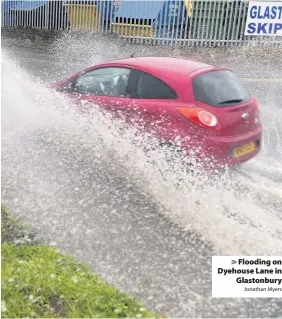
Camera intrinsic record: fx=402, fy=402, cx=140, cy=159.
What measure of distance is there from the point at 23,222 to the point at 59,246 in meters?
0.52

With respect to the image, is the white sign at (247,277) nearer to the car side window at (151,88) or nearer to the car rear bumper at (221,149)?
the car rear bumper at (221,149)

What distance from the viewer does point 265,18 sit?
413cm

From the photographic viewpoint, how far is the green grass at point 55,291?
2.88 metres

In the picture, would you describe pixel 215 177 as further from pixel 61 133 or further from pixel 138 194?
pixel 61 133

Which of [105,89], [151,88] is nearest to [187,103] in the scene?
[151,88]

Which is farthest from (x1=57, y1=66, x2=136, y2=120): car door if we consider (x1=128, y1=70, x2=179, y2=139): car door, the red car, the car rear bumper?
the car rear bumper

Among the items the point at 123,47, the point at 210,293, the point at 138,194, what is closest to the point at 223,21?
the point at 123,47

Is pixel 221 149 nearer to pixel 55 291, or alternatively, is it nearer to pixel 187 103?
pixel 187 103

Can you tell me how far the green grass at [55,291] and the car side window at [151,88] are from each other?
200cm

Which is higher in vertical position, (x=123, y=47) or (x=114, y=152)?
(x=123, y=47)

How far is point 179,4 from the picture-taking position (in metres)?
4.21

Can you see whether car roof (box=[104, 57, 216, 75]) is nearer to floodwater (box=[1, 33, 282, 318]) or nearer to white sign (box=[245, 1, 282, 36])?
floodwater (box=[1, 33, 282, 318])

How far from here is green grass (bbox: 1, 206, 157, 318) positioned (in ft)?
9.45

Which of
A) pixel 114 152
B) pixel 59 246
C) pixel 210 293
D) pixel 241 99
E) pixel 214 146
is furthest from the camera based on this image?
pixel 114 152
